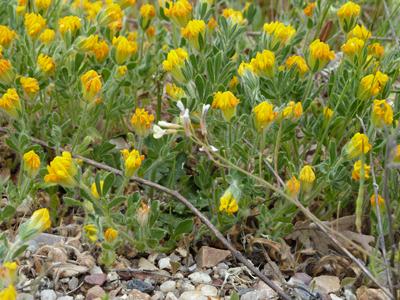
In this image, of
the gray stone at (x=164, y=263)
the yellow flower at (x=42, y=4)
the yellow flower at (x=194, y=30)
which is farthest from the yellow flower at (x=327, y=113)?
the yellow flower at (x=42, y=4)

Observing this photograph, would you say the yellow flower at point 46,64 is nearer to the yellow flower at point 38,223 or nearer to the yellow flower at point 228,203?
the yellow flower at point 38,223

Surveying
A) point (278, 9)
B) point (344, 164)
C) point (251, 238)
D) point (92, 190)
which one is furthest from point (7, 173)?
point (278, 9)

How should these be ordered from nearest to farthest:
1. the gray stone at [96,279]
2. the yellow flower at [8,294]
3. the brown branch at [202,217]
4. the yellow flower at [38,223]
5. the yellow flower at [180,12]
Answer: the yellow flower at [8,294] < the yellow flower at [38,223] < the brown branch at [202,217] < the gray stone at [96,279] < the yellow flower at [180,12]

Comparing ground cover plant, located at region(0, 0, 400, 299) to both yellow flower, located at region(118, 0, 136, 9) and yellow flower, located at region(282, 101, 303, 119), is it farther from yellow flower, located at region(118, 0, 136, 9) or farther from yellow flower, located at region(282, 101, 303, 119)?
yellow flower, located at region(118, 0, 136, 9)

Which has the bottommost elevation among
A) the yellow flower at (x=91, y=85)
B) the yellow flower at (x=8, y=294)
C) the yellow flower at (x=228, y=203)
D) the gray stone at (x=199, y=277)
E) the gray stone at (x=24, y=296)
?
the gray stone at (x=199, y=277)

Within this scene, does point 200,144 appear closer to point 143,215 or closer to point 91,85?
point 143,215

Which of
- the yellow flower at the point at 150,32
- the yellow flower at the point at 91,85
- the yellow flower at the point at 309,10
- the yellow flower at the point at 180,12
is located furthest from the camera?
the yellow flower at the point at 150,32

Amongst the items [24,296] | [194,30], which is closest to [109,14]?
[194,30]

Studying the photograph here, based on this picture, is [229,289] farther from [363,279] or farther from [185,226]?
[363,279]
